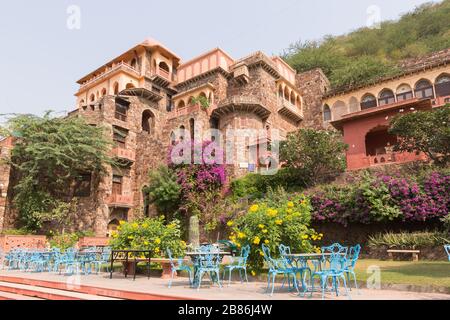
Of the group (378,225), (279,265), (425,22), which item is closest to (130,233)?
(279,265)

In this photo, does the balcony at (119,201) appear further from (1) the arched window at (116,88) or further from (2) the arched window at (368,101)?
(2) the arched window at (368,101)

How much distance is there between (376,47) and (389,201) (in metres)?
33.4

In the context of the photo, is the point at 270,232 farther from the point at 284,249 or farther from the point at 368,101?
the point at 368,101

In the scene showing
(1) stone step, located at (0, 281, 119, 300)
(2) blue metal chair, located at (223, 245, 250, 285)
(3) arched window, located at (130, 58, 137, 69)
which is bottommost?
(1) stone step, located at (0, 281, 119, 300)

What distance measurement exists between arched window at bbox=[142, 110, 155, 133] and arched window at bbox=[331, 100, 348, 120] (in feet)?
53.4

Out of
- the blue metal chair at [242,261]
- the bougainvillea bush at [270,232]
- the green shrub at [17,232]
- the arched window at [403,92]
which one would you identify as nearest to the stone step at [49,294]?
the blue metal chair at [242,261]

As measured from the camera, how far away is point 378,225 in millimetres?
13773

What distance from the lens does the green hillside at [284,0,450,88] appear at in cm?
3155

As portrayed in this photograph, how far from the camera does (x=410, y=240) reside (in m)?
12.1

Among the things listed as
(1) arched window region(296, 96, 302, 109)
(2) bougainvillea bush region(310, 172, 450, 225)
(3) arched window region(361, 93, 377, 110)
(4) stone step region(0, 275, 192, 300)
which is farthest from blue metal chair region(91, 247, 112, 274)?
(1) arched window region(296, 96, 302, 109)

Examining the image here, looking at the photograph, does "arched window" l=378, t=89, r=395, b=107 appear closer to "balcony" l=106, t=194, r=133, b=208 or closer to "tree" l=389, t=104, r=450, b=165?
"tree" l=389, t=104, r=450, b=165

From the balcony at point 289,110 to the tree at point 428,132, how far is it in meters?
13.2

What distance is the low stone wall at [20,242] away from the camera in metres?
17.0

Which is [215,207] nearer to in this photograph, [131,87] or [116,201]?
[116,201]
